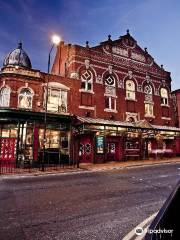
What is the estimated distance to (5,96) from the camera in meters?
19.9

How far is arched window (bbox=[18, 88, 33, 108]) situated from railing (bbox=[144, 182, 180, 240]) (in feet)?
64.9

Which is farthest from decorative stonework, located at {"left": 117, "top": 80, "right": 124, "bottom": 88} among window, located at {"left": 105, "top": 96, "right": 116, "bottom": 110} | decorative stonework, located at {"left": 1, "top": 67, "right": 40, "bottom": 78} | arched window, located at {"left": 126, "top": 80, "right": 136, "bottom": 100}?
decorative stonework, located at {"left": 1, "top": 67, "right": 40, "bottom": 78}

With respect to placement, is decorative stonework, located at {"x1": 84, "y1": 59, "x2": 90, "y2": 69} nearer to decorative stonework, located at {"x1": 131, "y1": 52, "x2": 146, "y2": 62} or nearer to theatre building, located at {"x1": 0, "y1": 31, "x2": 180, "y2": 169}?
theatre building, located at {"x1": 0, "y1": 31, "x2": 180, "y2": 169}

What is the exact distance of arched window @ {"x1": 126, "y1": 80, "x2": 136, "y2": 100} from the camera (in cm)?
2655

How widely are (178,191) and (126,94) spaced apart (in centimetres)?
2513

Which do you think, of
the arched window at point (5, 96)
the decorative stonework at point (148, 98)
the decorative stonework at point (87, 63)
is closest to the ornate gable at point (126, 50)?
the decorative stonework at point (87, 63)

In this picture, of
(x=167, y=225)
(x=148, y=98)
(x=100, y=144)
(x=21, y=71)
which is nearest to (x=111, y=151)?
(x=100, y=144)

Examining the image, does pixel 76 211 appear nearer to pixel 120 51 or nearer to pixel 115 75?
pixel 115 75

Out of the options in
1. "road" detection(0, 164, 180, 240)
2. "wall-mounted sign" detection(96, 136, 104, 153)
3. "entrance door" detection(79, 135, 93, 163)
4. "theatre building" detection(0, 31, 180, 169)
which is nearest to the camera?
"road" detection(0, 164, 180, 240)

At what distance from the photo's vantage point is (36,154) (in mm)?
18891

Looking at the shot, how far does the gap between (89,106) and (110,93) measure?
3559 mm

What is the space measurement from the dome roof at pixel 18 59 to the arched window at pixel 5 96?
444cm

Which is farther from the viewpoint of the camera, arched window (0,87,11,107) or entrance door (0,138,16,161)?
arched window (0,87,11,107)

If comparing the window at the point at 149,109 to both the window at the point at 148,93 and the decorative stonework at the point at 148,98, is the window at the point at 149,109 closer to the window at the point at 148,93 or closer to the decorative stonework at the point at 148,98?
the decorative stonework at the point at 148,98
